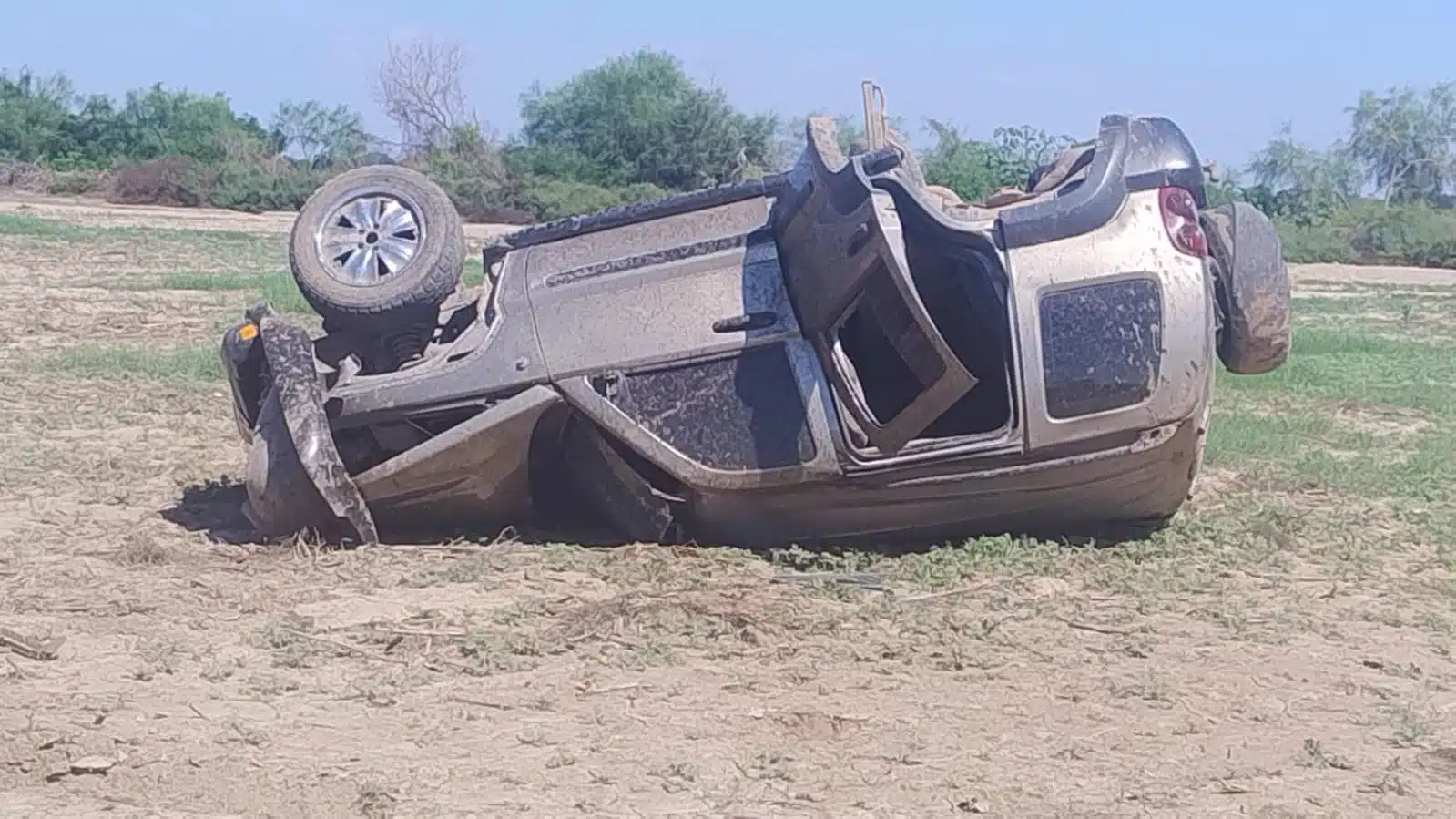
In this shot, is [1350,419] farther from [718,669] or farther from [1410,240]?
[1410,240]

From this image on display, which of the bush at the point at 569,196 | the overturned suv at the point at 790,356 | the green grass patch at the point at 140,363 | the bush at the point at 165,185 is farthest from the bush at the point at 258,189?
the overturned suv at the point at 790,356

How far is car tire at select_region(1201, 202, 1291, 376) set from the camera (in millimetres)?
6605

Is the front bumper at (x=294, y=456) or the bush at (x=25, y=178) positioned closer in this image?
the front bumper at (x=294, y=456)

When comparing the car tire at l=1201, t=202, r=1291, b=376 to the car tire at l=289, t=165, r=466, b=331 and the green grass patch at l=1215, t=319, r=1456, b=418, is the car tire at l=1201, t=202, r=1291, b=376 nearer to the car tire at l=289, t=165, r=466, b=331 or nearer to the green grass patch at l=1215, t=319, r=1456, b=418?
the car tire at l=289, t=165, r=466, b=331

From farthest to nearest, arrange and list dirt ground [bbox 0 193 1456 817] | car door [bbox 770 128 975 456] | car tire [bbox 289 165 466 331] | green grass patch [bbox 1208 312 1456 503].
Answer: green grass patch [bbox 1208 312 1456 503] → car tire [bbox 289 165 466 331] → car door [bbox 770 128 975 456] → dirt ground [bbox 0 193 1456 817]

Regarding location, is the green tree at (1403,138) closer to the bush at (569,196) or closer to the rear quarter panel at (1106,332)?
the bush at (569,196)

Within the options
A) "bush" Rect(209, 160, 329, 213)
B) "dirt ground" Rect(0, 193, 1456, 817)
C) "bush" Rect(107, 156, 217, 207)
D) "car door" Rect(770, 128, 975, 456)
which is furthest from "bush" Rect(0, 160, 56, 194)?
"car door" Rect(770, 128, 975, 456)

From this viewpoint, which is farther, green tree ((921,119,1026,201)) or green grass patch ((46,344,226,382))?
green tree ((921,119,1026,201))

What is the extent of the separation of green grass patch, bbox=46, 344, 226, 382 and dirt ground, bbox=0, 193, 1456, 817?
3.30 metres

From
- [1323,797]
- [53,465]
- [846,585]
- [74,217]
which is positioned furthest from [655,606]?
[74,217]

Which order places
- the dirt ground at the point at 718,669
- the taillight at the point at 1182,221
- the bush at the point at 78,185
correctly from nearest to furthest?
the dirt ground at the point at 718,669 → the taillight at the point at 1182,221 → the bush at the point at 78,185

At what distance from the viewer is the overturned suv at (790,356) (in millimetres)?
6320

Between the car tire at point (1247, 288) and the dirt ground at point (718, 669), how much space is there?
76 centimetres

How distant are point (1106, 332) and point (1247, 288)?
654 mm
